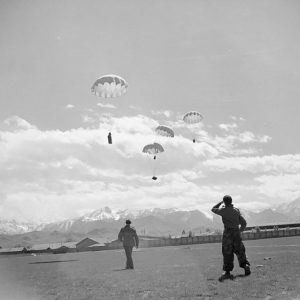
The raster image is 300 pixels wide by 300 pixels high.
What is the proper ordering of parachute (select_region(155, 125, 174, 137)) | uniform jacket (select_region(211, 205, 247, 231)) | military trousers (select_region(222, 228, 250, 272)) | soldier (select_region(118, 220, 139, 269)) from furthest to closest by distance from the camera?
parachute (select_region(155, 125, 174, 137))
soldier (select_region(118, 220, 139, 269))
uniform jacket (select_region(211, 205, 247, 231))
military trousers (select_region(222, 228, 250, 272))

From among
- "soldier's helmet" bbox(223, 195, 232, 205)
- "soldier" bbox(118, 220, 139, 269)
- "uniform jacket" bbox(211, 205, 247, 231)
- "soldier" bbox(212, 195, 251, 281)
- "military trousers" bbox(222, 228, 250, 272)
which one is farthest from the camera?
"soldier" bbox(118, 220, 139, 269)

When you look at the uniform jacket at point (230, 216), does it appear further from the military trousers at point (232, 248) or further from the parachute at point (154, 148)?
the parachute at point (154, 148)

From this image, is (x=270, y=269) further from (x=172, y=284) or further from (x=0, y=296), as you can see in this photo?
(x=0, y=296)

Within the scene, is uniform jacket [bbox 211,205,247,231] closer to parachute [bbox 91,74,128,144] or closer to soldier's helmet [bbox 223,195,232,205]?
soldier's helmet [bbox 223,195,232,205]

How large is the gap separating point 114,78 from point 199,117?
448 inches

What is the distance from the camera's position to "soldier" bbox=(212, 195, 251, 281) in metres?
12.4

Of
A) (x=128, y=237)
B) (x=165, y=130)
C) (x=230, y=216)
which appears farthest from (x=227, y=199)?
(x=165, y=130)

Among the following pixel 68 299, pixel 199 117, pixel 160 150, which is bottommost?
pixel 68 299

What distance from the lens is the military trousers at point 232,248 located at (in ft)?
40.1

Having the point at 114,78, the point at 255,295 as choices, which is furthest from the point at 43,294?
the point at 114,78

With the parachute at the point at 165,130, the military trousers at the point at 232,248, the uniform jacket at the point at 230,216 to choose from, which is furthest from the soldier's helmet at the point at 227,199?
the parachute at the point at 165,130

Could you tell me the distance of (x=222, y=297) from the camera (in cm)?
922

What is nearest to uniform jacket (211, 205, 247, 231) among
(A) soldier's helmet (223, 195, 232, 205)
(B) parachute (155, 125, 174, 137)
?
(A) soldier's helmet (223, 195, 232, 205)

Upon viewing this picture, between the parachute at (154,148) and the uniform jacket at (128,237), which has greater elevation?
the parachute at (154,148)
